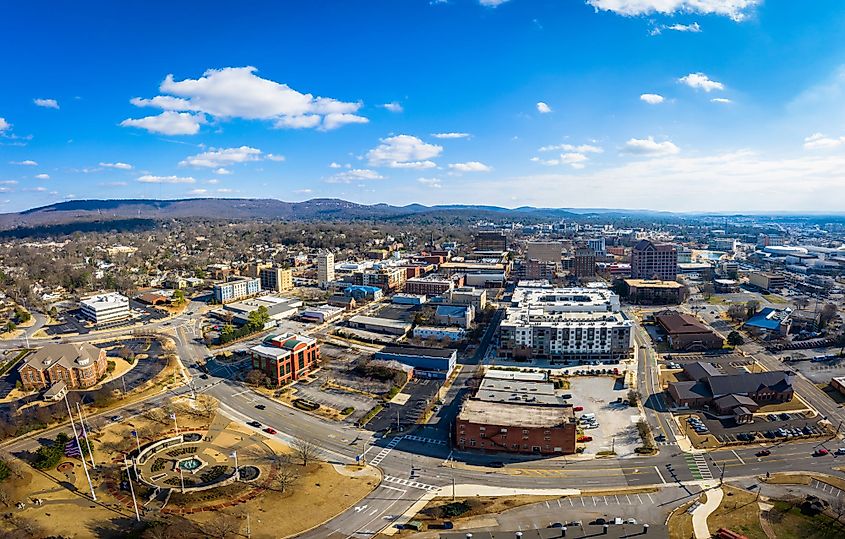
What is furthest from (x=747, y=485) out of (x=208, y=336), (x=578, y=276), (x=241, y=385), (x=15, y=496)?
(x=578, y=276)

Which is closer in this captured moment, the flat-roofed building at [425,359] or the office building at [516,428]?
the office building at [516,428]

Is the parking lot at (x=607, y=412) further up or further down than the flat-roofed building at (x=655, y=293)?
further down

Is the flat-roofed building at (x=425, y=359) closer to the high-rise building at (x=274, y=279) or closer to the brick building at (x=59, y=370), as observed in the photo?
the brick building at (x=59, y=370)

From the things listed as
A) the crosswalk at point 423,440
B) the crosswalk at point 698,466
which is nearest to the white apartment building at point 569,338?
the crosswalk at point 698,466

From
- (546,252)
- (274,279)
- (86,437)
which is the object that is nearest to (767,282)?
(546,252)

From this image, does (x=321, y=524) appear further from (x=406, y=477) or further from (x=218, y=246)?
(x=218, y=246)

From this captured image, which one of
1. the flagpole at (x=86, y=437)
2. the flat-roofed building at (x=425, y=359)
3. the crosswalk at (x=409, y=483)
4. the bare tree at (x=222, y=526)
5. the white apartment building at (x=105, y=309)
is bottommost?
the crosswalk at (x=409, y=483)

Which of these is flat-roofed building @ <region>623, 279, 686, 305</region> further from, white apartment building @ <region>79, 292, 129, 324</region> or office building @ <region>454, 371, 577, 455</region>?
white apartment building @ <region>79, 292, 129, 324</region>
